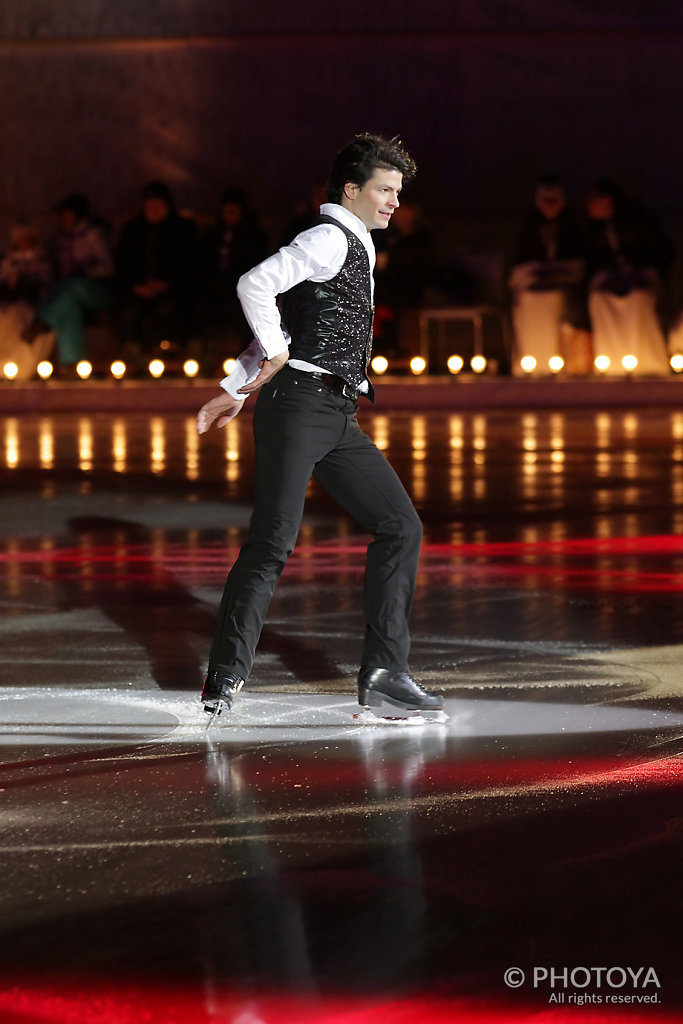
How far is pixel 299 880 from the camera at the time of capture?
14.1 ft

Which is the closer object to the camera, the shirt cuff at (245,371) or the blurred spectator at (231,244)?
the shirt cuff at (245,371)

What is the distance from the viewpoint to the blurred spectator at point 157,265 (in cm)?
2059

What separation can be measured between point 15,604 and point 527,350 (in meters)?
13.3

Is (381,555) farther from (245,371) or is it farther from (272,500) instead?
(245,371)

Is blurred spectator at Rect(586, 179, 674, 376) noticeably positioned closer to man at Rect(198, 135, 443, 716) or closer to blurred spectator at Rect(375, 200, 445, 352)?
blurred spectator at Rect(375, 200, 445, 352)

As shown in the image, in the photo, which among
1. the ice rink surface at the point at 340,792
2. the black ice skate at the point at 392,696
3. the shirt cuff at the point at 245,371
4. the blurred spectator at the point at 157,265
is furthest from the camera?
the blurred spectator at the point at 157,265

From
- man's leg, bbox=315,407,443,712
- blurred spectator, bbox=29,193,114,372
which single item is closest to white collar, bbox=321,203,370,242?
man's leg, bbox=315,407,443,712

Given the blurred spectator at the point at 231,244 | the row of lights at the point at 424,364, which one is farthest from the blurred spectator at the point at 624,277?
the blurred spectator at the point at 231,244

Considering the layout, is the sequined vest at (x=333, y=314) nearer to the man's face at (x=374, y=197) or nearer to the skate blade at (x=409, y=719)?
the man's face at (x=374, y=197)

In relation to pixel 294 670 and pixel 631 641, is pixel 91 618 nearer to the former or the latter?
pixel 294 670

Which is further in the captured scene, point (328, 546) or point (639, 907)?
point (328, 546)

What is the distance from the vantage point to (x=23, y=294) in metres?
21.5

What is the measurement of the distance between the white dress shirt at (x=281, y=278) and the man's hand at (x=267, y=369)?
0.01 metres

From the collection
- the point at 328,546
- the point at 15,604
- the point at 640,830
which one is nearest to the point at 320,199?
the point at 328,546
